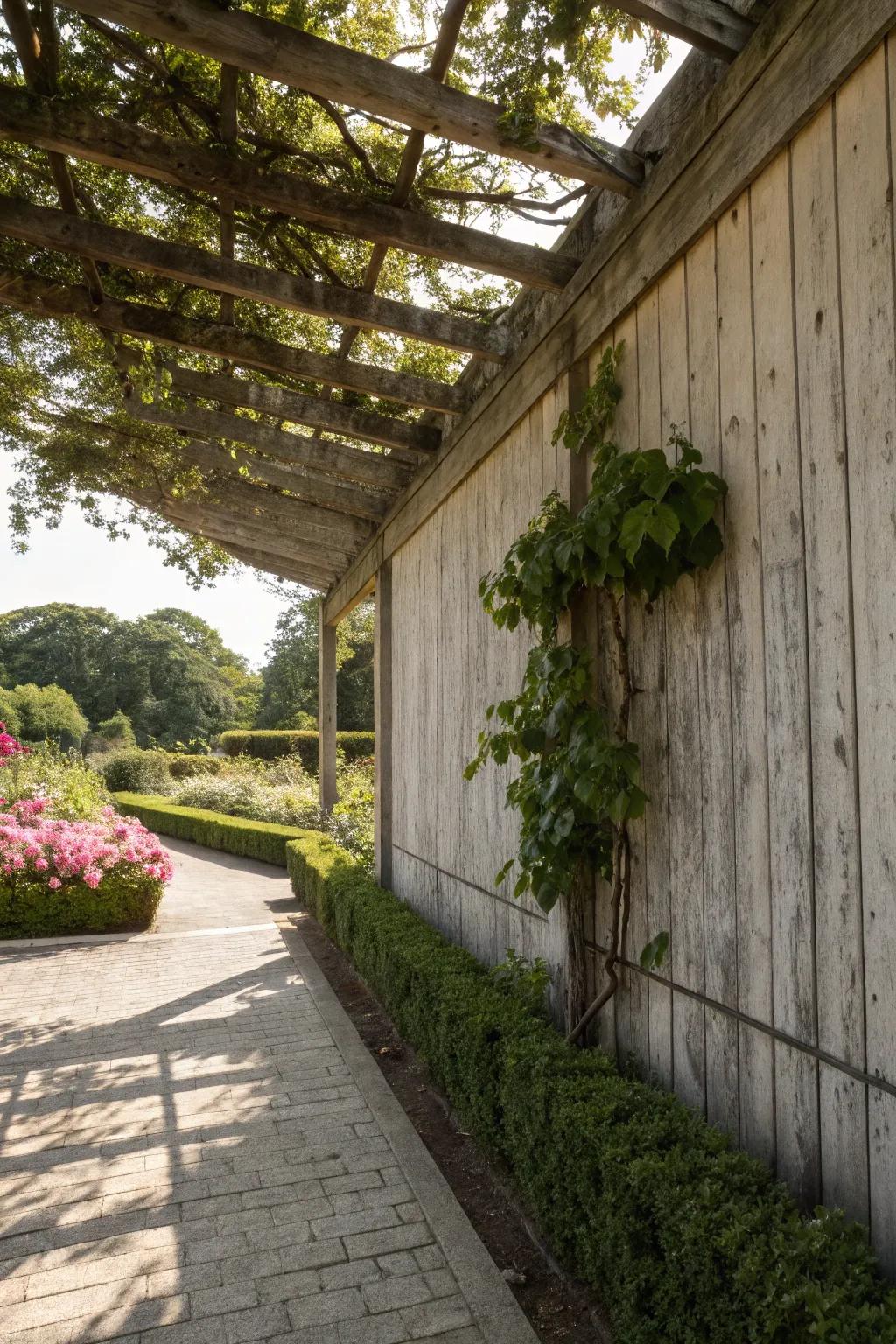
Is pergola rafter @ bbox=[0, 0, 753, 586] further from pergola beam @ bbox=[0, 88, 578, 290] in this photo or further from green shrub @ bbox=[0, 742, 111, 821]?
green shrub @ bbox=[0, 742, 111, 821]

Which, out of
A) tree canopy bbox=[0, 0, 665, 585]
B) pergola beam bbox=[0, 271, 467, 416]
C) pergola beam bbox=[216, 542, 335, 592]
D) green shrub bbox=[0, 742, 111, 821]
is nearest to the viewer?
tree canopy bbox=[0, 0, 665, 585]

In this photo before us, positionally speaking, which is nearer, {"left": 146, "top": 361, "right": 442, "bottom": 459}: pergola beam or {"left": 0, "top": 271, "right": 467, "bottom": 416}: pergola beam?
{"left": 0, "top": 271, "right": 467, "bottom": 416}: pergola beam

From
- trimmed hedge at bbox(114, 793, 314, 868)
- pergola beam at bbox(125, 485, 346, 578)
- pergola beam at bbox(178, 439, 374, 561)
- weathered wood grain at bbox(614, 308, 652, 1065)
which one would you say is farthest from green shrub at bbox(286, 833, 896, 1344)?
trimmed hedge at bbox(114, 793, 314, 868)

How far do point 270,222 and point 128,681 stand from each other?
3174 centimetres

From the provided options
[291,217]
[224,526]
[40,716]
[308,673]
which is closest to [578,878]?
[291,217]

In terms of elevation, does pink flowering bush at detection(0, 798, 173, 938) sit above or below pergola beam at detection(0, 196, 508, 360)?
below

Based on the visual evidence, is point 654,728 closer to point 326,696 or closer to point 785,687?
point 785,687

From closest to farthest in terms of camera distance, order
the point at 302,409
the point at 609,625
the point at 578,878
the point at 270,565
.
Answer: the point at 609,625
the point at 578,878
the point at 302,409
the point at 270,565

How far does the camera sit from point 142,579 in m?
37.2

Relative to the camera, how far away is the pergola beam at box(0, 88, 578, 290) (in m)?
2.71

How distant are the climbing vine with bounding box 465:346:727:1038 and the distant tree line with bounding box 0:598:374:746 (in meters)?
23.3

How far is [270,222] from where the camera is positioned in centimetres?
353

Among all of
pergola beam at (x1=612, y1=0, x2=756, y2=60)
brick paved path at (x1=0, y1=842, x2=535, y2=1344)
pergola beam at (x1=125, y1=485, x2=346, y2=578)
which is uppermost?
pergola beam at (x1=125, y1=485, x2=346, y2=578)

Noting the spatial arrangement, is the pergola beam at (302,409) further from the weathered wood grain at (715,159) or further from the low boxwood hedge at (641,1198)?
the low boxwood hedge at (641,1198)
